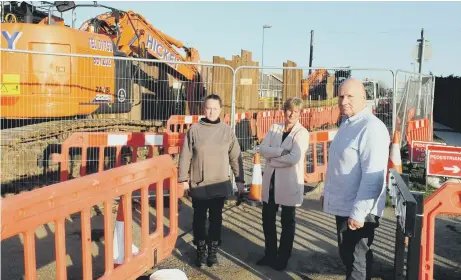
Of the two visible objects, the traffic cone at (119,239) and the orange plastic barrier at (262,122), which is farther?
the orange plastic barrier at (262,122)

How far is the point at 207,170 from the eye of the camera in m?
4.61

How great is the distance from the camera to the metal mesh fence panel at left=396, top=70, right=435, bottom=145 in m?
10.7

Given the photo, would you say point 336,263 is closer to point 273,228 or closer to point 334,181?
point 273,228

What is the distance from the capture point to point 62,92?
8.65m

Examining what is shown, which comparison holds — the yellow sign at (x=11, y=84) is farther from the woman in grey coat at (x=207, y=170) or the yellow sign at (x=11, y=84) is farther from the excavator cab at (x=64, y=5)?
the woman in grey coat at (x=207, y=170)

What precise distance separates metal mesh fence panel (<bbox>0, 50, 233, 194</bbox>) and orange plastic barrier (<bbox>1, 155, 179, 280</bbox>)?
9.61 ft

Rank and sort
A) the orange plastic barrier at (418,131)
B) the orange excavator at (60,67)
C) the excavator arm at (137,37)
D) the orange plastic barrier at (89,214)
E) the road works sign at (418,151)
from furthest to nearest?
1. the excavator arm at (137,37)
2. the orange plastic barrier at (418,131)
3. the road works sign at (418,151)
4. the orange excavator at (60,67)
5. the orange plastic barrier at (89,214)

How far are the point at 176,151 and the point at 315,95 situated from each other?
964 centimetres

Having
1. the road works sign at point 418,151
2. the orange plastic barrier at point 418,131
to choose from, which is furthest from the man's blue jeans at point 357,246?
the orange plastic barrier at point 418,131

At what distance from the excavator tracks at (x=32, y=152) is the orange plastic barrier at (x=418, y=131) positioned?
23.0 ft

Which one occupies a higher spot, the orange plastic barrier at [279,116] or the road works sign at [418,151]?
the orange plastic barrier at [279,116]

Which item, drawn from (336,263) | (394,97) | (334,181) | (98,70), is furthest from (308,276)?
(98,70)

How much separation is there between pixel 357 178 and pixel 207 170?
1.62 metres

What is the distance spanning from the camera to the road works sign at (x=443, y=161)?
7129mm
